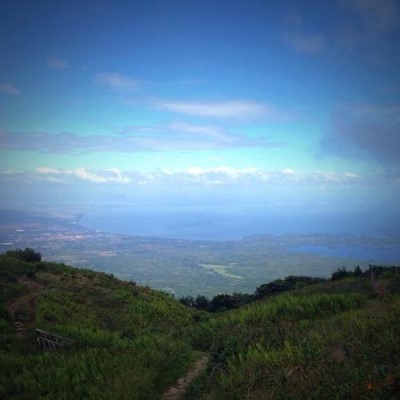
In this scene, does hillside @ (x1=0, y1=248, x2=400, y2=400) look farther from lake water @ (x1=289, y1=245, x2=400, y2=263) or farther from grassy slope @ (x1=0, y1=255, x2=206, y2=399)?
lake water @ (x1=289, y1=245, x2=400, y2=263)

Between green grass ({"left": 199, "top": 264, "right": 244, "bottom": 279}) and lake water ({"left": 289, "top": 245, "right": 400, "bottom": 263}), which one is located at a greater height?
lake water ({"left": 289, "top": 245, "right": 400, "bottom": 263})

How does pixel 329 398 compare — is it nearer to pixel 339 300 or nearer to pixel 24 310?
pixel 339 300

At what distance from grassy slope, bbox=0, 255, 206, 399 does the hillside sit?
45 mm

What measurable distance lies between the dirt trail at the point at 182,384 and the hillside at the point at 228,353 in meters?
0.24

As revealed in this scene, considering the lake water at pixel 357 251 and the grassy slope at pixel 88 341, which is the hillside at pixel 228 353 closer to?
the grassy slope at pixel 88 341

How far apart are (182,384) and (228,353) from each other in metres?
1.86

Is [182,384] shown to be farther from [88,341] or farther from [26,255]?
[26,255]

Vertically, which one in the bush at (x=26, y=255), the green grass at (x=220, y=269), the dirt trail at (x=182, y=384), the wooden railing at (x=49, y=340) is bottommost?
the green grass at (x=220, y=269)

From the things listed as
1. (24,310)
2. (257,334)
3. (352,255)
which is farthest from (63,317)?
(352,255)

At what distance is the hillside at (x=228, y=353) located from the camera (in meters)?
7.78

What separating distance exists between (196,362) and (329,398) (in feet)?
26.1

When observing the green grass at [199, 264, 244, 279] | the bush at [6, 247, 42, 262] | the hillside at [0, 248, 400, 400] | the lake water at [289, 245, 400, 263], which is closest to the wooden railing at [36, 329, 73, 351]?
the hillside at [0, 248, 400, 400]

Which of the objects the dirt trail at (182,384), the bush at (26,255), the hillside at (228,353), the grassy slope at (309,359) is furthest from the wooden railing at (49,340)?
the bush at (26,255)

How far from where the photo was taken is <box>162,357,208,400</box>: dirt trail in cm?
1108
